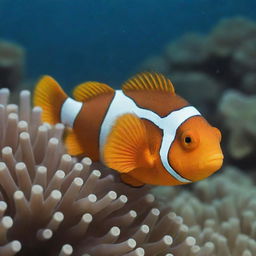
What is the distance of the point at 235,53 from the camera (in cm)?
306

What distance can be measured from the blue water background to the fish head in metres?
3.30

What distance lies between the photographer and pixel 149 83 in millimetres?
1240

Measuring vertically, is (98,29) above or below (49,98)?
below

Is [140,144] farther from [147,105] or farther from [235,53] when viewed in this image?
[235,53]

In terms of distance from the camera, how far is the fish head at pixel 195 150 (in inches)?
39.3

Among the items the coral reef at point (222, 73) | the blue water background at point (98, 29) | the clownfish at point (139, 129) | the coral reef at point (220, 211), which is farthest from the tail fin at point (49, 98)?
the blue water background at point (98, 29)

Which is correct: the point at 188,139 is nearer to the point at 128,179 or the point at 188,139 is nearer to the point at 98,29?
the point at 128,179

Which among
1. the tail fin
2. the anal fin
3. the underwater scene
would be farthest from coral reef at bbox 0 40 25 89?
the anal fin

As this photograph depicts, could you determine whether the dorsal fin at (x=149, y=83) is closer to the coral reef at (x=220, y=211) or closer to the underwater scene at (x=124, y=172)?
the underwater scene at (x=124, y=172)

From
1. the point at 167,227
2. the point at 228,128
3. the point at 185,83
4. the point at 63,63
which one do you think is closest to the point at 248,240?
the point at 167,227

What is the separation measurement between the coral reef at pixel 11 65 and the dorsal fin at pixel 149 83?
7.25 feet

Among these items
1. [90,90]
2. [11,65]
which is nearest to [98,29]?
[11,65]

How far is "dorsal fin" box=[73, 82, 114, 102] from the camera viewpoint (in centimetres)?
133

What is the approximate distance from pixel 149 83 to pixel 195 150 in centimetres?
30
